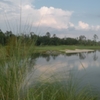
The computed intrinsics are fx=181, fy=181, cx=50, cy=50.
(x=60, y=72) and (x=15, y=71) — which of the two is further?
(x=60, y=72)

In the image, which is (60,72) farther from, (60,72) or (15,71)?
(15,71)

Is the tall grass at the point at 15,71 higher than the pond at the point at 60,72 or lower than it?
higher

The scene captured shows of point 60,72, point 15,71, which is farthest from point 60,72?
point 15,71

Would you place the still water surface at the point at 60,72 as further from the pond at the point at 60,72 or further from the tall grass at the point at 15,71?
the tall grass at the point at 15,71

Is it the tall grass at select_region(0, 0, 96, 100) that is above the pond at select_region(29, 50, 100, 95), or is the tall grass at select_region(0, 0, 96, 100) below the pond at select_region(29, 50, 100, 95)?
above

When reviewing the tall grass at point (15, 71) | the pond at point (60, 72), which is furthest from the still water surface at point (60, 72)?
the tall grass at point (15, 71)

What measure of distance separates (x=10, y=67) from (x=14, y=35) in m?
0.41

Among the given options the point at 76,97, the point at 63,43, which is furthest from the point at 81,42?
the point at 76,97

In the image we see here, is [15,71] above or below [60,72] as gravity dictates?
above

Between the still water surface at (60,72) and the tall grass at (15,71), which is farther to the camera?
the still water surface at (60,72)

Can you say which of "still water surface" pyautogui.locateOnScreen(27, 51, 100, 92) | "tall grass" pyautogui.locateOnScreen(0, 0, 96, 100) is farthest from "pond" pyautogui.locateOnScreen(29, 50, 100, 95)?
"tall grass" pyautogui.locateOnScreen(0, 0, 96, 100)

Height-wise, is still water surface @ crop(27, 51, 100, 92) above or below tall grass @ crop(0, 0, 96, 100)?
Answer: below

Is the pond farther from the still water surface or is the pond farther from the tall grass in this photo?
the tall grass

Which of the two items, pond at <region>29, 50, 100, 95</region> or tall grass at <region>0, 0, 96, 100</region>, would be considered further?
pond at <region>29, 50, 100, 95</region>
